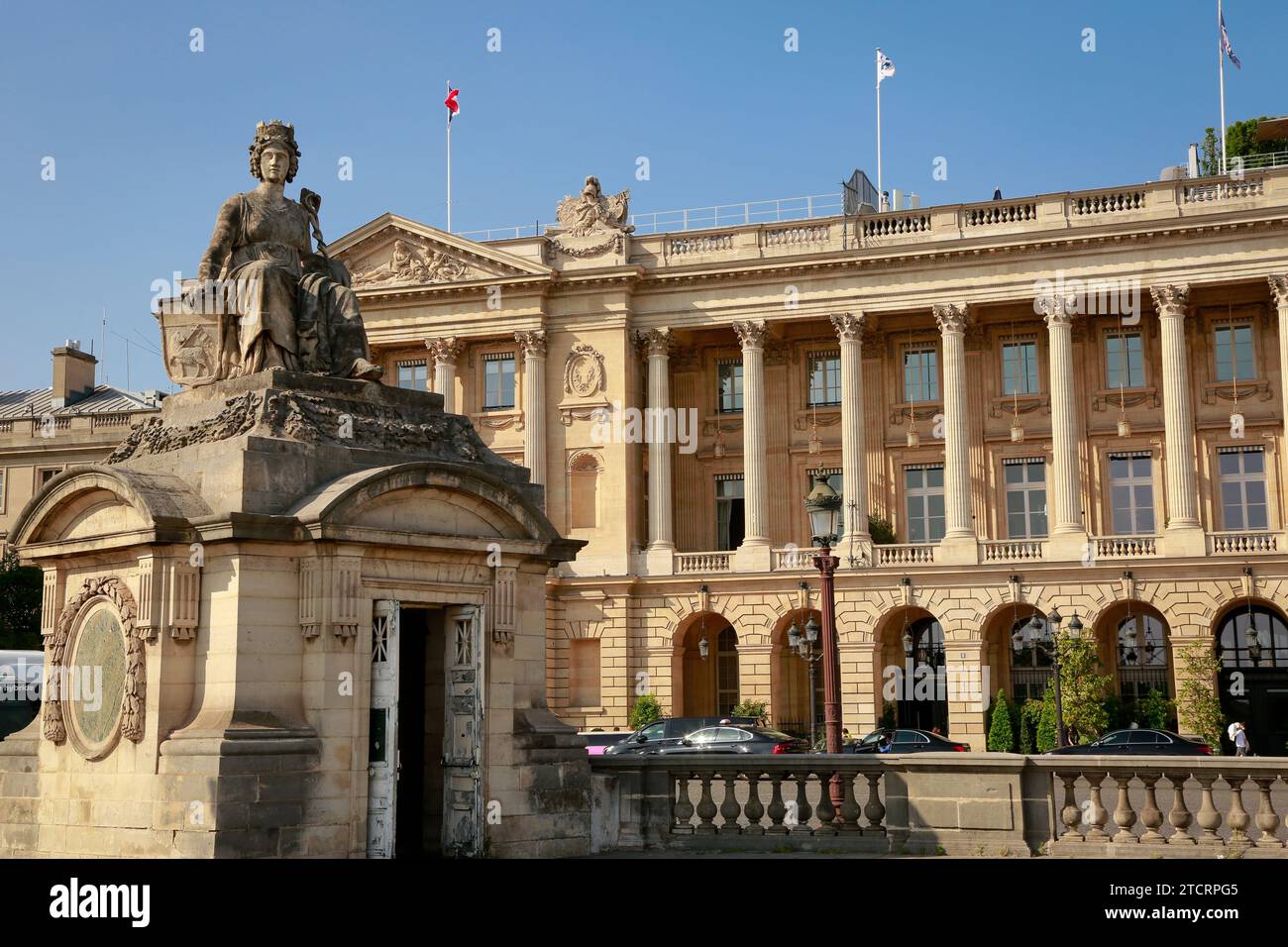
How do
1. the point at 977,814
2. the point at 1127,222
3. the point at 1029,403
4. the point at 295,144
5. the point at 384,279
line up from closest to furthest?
1. the point at 977,814
2. the point at 295,144
3. the point at 1127,222
4. the point at 1029,403
5. the point at 384,279

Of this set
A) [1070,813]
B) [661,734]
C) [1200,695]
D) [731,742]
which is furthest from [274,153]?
[1200,695]

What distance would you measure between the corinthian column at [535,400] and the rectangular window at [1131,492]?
21.4 meters

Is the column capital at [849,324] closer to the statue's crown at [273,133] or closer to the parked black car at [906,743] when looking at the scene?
the parked black car at [906,743]

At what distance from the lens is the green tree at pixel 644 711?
57.8 m

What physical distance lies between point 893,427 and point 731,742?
24.5 meters

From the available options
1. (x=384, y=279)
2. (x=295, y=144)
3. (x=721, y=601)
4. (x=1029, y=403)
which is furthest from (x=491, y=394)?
(x=295, y=144)

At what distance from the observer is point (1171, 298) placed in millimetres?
55469

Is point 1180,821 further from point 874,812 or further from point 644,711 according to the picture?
point 644,711

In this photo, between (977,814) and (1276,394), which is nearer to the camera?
(977,814)

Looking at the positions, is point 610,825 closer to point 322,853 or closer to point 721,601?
point 322,853

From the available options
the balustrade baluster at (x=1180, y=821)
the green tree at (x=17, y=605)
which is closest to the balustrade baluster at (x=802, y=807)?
the balustrade baluster at (x=1180, y=821)

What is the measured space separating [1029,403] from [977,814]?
154 ft

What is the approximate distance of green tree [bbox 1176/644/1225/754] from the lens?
50.9 metres

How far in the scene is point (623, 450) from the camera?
6088cm
